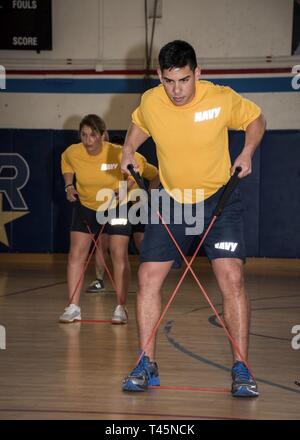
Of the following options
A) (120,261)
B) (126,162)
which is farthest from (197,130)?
(120,261)

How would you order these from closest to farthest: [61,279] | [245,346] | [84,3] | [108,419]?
[108,419]
[245,346]
[61,279]
[84,3]

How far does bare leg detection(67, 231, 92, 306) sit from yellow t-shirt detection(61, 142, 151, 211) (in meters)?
0.38

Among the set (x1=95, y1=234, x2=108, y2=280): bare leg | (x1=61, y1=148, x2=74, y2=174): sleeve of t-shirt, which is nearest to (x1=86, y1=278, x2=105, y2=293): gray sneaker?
(x1=95, y1=234, x2=108, y2=280): bare leg

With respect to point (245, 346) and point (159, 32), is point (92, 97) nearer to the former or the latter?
point (159, 32)

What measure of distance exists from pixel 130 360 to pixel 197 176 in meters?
1.69

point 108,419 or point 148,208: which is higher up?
point 148,208

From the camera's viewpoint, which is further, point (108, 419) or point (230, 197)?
point (230, 197)

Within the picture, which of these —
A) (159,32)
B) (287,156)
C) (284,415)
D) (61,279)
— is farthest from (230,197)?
(159,32)

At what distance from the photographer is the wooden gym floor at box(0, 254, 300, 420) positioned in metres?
4.21

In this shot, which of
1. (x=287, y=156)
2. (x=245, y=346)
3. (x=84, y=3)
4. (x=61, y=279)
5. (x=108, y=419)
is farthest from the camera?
(x=84, y=3)

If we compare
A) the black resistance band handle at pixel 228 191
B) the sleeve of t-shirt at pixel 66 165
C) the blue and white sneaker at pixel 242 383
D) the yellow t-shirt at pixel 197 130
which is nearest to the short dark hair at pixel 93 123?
the sleeve of t-shirt at pixel 66 165

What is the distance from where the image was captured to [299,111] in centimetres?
1243

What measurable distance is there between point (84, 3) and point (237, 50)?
268cm

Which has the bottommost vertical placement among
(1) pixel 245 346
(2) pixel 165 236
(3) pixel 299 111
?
(1) pixel 245 346
